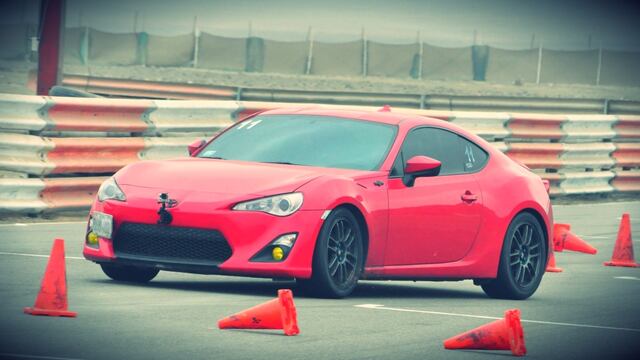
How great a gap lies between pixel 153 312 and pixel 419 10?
69.3 meters

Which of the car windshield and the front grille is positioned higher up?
the car windshield

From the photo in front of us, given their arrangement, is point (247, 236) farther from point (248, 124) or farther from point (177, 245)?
point (248, 124)

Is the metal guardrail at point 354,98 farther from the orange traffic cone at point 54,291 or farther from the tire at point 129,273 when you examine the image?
the orange traffic cone at point 54,291

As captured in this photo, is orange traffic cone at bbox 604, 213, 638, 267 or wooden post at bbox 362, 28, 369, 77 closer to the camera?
orange traffic cone at bbox 604, 213, 638, 267

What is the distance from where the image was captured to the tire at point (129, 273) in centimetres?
1091

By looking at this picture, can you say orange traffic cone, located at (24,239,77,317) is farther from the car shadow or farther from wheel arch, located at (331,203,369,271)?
wheel arch, located at (331,203,369,271)

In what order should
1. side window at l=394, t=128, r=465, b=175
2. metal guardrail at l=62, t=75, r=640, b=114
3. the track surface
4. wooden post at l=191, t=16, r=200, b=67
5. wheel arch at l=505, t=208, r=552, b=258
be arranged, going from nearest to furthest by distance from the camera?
the track surface < side window at l=394, t=128, r=465, b=175 < wheel arch at l=505, t=208, r=552, b=258 < metal guardrail at l=62, t=75, r=640, b=114 < wooden post at l=191, t=16, r=200, b=67

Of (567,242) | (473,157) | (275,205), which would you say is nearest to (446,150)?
(473,157)

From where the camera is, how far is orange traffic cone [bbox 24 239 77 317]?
29.7 feet

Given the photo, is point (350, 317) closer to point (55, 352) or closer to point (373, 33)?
point (55, 352)

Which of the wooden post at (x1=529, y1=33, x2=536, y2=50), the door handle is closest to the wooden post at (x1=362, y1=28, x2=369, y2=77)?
the wooden post at (x1=529, y1=33, x2=536, y2=50)

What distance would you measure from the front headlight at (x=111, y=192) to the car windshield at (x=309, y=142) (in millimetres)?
1013

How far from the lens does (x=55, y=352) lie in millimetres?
7914

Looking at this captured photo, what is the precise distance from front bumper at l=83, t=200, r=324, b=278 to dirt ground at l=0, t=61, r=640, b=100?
3940 cm
